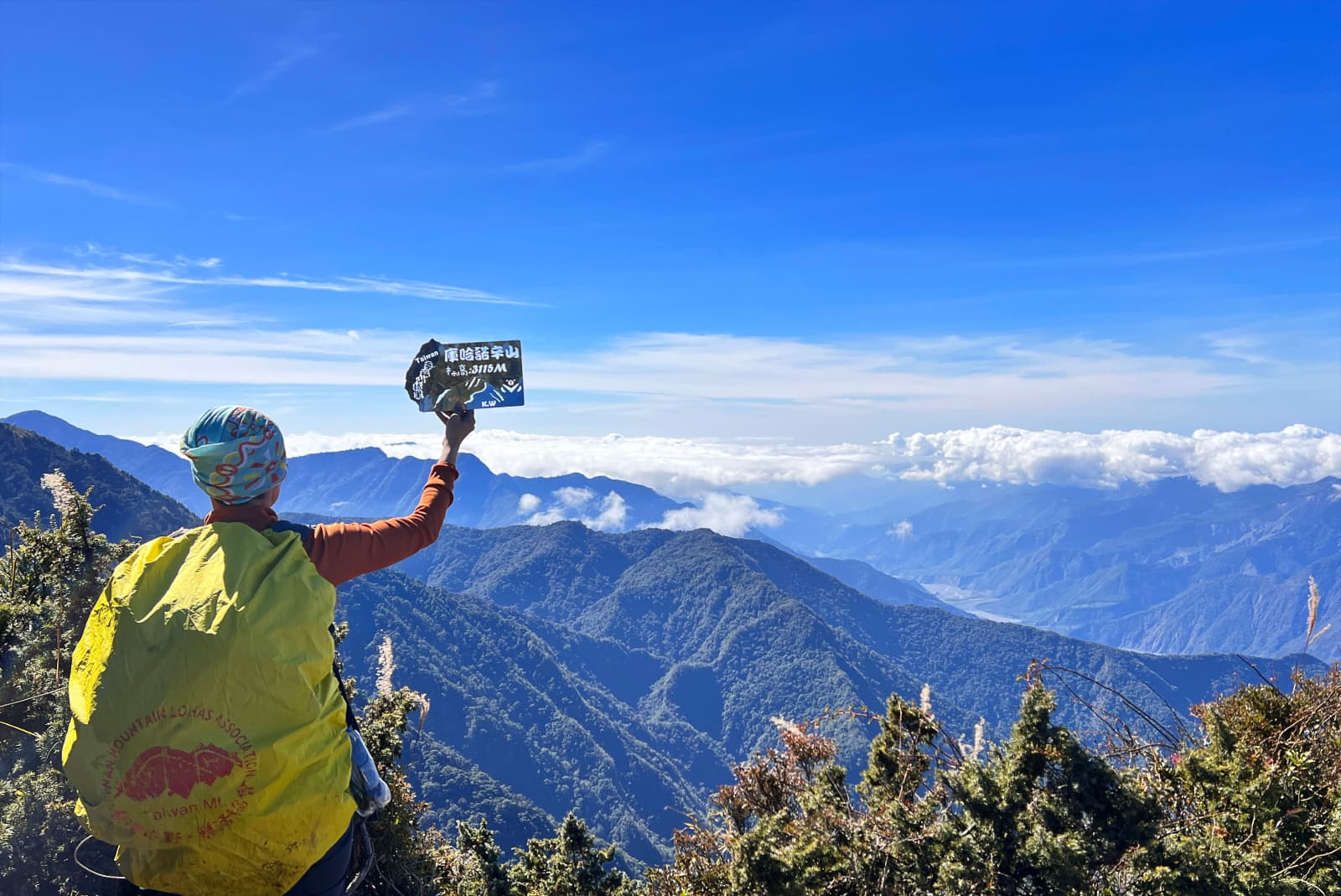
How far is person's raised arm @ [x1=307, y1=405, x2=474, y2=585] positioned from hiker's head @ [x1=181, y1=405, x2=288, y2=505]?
1.28 ft

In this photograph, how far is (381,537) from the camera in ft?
11.4

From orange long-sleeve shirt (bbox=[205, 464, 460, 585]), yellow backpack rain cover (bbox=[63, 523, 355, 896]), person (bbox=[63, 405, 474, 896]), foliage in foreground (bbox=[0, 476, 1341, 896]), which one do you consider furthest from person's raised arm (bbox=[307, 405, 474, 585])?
foliage in foreground (bbox=[0, 476, 1341, 896])

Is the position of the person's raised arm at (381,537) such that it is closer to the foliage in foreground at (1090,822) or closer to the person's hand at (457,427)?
the person's hand at (457,427)

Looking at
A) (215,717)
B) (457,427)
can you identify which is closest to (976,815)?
(457,427)

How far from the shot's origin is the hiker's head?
10.5 ft

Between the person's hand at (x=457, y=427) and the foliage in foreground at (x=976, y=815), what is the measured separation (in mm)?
3323

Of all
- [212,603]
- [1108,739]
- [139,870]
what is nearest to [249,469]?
[212,603]

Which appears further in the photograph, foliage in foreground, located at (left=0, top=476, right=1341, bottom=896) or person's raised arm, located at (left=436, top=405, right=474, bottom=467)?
foliage in foreground, located at (left=0, top=476, right=1341, bottom=896)

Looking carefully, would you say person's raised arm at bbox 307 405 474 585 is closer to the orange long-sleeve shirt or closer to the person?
the orange long-sleeve shirt

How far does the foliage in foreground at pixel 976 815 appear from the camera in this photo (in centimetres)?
546

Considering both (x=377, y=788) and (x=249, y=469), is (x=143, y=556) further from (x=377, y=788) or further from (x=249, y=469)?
(x=377, y=788)

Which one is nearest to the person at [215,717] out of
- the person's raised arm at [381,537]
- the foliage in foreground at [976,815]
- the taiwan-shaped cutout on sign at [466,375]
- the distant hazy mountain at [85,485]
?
the person's raised arm at [381,537]

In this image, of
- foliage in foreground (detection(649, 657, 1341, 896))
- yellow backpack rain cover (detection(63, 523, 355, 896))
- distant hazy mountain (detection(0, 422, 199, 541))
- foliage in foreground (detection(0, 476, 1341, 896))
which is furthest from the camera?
distant hazy mountain (detection(0, 422, 199, 541))

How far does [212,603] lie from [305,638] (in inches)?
14.7
